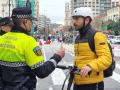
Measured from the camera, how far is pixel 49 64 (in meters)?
5.09

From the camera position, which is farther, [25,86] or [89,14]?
[89,14]

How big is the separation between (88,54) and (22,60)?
3.54 ft

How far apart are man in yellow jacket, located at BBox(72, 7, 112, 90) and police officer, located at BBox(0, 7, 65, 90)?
734 mm

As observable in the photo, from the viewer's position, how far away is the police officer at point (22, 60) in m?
4.96

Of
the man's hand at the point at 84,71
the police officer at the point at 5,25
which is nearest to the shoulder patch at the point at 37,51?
the man's hand at the point at 84,71

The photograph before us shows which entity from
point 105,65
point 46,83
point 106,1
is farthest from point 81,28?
point 106,1

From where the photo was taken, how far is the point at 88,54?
583cm

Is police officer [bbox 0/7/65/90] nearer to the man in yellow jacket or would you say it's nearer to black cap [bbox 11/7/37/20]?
black cap [bbox 11/7/37/20]

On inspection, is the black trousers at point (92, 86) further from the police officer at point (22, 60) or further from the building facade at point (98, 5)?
the building facade at point (98, 5)

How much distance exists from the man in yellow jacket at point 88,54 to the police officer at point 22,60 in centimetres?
73

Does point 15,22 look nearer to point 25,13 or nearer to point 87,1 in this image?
point 25,13

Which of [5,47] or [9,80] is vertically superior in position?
[5,47]

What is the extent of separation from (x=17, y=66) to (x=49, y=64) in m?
0.32

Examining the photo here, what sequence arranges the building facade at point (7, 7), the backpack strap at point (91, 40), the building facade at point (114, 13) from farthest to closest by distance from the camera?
the building facade at point (114, 13) < the building facade at point (7, 7) < the backpack strap at point (91, 40)
